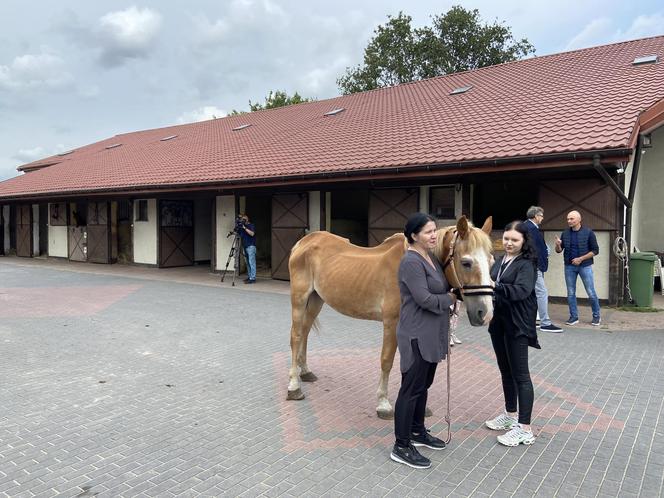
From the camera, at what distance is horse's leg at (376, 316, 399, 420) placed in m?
3.79

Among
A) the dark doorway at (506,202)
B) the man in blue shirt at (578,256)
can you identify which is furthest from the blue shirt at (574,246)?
the dark doorway at (506,202)

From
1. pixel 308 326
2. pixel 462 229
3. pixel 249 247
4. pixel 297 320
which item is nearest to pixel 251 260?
pixel 249 247

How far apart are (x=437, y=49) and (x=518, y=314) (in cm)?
3190

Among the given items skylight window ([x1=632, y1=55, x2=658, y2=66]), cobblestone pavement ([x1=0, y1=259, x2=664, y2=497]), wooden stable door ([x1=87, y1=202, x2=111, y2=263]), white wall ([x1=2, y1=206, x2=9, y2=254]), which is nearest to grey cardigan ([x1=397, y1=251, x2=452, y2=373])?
cobblestone pavement ([x1=0, y1=259, x2=664, y2=497])

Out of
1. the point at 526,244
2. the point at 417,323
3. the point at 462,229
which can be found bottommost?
the point at 417,323

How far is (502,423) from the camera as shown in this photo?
3676 millimetres

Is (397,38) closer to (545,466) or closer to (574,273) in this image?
(574,273)

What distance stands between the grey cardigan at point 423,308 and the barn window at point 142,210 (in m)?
15.2

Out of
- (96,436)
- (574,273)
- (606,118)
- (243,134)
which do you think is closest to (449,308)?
(96,436)

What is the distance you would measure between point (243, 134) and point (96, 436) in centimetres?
1556

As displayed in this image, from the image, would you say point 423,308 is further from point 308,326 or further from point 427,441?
point 308,326

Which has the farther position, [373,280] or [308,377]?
[308,377]

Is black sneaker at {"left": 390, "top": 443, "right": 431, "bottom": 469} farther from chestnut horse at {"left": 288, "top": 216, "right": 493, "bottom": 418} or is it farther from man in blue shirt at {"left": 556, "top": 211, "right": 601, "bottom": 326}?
man in blue shirt at {"left": 556, "top": 211, "right": 601, "bottom": 326}

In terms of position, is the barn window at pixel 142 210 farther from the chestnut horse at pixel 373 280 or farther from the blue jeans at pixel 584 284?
the blue jeans at pixel 584 284
